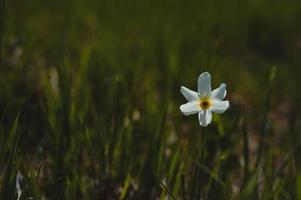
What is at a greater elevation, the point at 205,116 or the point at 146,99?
the point at 205,116

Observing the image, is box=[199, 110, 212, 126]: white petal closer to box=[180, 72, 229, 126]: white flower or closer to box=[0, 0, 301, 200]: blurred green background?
box=[180, 72, 229, 126]: white flower

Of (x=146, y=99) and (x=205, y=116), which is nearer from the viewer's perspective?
(x=205, y=116)

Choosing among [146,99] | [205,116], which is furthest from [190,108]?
[146,99]

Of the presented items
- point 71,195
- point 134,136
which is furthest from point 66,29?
point 71,195

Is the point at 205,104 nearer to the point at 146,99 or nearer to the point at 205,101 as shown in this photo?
the point at 205,101

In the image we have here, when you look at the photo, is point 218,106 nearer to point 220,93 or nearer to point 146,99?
point 220,93

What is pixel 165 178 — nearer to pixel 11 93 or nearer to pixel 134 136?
pixel 134 136

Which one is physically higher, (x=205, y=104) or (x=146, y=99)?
(x=205, y=104)

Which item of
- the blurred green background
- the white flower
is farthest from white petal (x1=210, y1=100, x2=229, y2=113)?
the blurred green background
